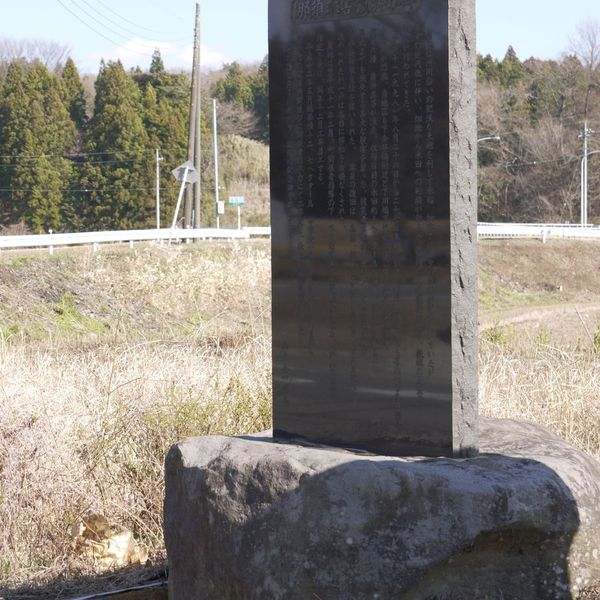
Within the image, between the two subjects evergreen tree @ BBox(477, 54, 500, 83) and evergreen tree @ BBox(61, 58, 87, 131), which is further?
evergreen tree @ BBox(477, 54, 500, 83)

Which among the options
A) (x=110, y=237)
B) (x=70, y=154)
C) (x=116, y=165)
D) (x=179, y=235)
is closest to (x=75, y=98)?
(x=70, y=154)

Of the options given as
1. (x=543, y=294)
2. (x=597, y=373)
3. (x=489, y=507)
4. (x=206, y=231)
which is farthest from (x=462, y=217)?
(x=543, y=294)

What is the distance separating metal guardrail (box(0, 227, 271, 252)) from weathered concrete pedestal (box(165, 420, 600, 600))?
15.4 metres

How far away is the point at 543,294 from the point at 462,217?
2537 centimetres

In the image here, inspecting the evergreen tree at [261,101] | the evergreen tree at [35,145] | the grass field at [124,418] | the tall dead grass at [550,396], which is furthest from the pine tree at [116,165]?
the tall dead grass at [550,396]

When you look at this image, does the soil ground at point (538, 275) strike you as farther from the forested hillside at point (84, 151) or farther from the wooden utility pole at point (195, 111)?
the forested hillside at point (84, 151)

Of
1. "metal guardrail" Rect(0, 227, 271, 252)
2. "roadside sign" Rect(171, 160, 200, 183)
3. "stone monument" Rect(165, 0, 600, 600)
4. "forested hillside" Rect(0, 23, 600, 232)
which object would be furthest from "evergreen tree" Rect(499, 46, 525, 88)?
"stone monument" Rect(165, 0, 600, 600)

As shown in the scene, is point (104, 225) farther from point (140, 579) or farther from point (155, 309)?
point (140, 579)

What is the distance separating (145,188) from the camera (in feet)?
122

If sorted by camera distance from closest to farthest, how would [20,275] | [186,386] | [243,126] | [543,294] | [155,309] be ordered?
[186,386], [20,275], [155,309], [543,294], [243,126]

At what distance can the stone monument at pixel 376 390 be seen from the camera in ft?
11.1

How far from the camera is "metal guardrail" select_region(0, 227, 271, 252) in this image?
1953cm

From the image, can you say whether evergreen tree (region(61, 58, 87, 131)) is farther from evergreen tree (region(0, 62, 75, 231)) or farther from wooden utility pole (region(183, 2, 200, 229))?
wooden utility pole (region(183, 2, 200, 229))

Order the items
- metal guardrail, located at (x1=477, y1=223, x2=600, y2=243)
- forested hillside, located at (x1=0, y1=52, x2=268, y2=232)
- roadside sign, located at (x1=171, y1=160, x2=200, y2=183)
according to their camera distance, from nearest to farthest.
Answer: roadside sign, located at (x1=171, y1=160, x2=200, y2=183) < metal guardrail, located at (x1=477, y1=223, x2=600, y2=243) < forested hillside, located at (x1=0, y1=52, x2=268, y2=232)
